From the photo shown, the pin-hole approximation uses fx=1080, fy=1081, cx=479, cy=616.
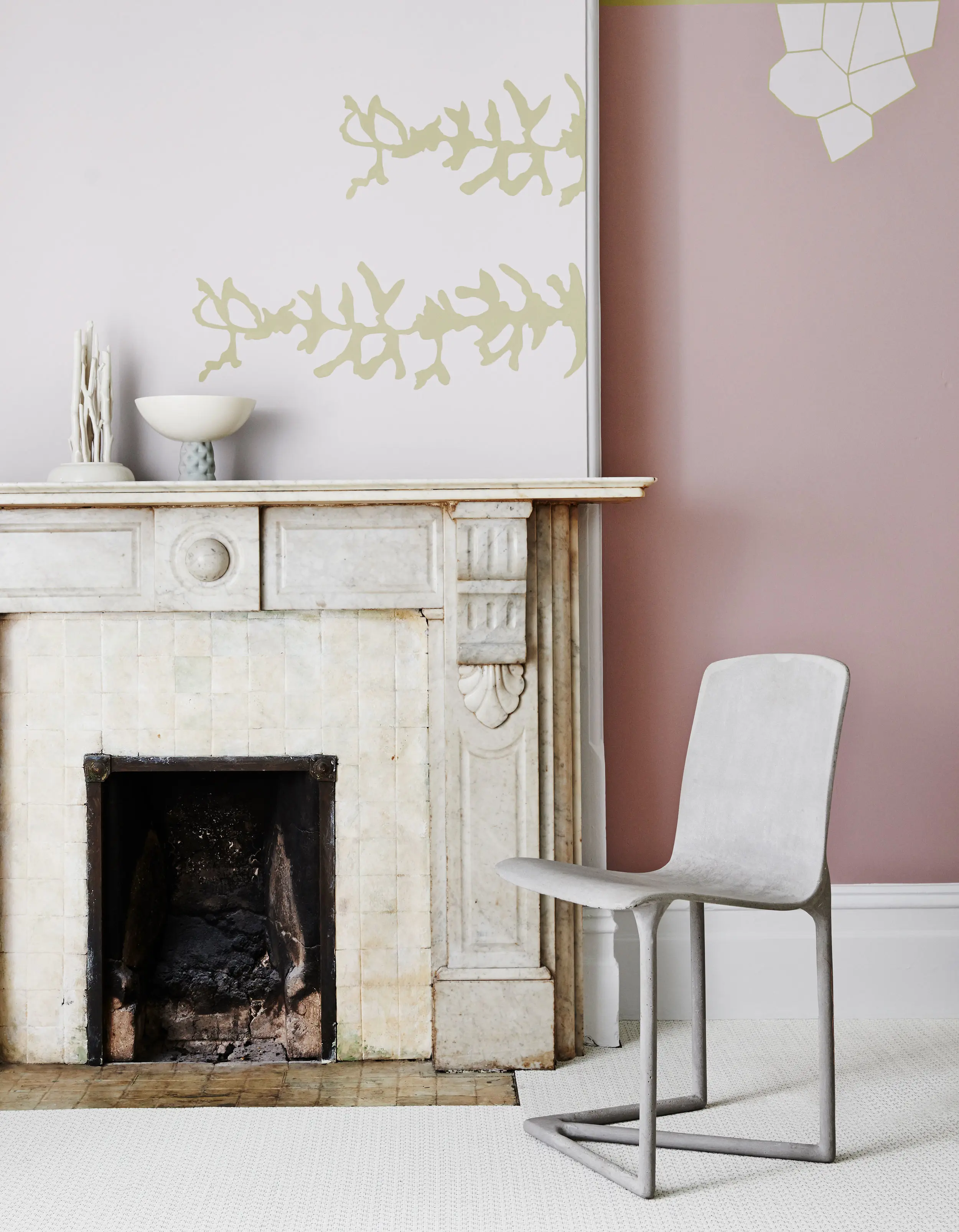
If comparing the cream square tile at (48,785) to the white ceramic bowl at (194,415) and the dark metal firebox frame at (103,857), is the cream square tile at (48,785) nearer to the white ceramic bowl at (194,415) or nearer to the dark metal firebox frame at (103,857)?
the dark metal firebox frame at (103,857)

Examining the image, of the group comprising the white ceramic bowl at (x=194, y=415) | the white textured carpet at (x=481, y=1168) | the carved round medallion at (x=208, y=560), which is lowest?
the white textured carpet at (x=481, y=1168)

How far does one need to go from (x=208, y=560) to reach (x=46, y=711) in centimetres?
52

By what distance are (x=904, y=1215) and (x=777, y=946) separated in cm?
90

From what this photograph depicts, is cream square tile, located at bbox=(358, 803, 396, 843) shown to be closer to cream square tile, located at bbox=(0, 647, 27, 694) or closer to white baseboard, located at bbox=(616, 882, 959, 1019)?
white baseboard, located at bbox=(616, 882, 959, 1019)

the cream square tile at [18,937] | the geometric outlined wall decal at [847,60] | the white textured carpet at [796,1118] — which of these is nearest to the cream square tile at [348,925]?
the white textured carpet at [796,1118]

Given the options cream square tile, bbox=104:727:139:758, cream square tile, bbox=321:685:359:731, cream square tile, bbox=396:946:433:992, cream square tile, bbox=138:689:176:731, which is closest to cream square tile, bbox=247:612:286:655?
cream square tile, bbox=321:685:359:731

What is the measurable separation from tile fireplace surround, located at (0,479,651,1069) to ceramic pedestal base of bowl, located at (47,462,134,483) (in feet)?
0.35

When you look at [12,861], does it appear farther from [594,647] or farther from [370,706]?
[594,647]

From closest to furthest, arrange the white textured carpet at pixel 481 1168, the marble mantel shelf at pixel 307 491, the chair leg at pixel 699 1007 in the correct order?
the white textured carpet at pixel 481 1168 → the chair leg at pixel 699 1007 → the marble mantel shelf at pixel 307 491

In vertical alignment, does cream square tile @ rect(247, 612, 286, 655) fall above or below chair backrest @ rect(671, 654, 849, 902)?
above

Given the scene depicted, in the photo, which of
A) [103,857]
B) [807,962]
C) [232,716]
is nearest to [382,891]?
[232,716]

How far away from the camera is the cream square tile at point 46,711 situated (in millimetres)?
2420

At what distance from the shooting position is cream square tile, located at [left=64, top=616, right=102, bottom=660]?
241cm

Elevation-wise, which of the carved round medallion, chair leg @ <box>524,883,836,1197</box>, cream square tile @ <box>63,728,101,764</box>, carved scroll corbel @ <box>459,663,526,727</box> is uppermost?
the carved round medallion
